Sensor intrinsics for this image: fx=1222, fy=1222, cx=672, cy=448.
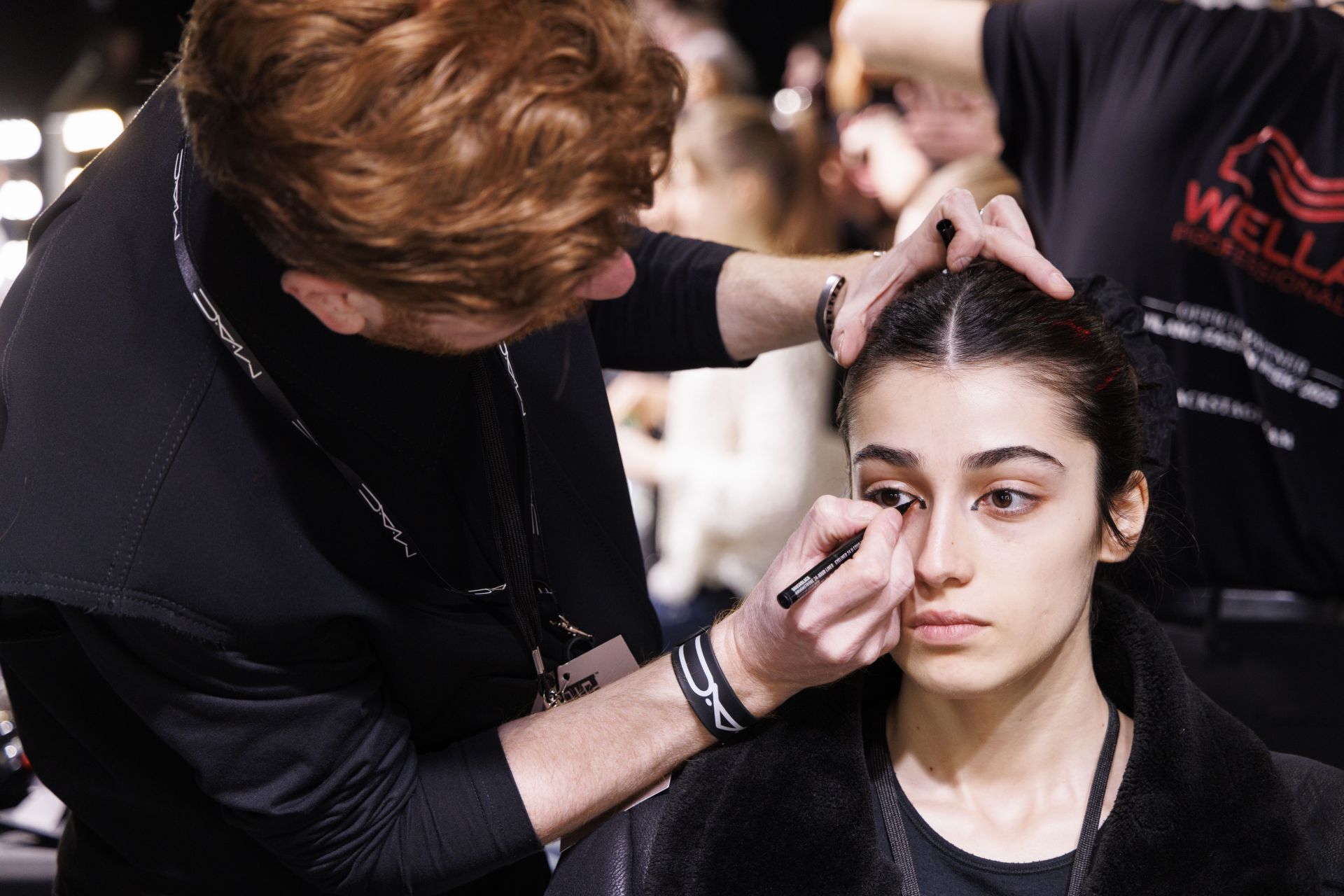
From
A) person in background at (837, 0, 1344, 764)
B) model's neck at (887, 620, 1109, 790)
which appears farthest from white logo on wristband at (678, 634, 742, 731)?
person in background at (837, 0, 1344, 764)

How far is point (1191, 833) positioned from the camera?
112 cm

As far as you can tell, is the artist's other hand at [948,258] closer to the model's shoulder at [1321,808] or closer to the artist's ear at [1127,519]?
the artist's ear at [1127,519]

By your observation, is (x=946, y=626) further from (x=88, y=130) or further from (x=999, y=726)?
(x=88, y=130)

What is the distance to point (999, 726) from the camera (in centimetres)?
123

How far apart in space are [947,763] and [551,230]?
70cm

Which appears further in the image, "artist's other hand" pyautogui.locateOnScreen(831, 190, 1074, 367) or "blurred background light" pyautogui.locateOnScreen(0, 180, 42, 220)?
"blurred background light" pyautogui.locateOnScreen(0, 180, 42, 220)

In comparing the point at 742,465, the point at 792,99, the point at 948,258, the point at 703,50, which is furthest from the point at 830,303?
the point at 792,99

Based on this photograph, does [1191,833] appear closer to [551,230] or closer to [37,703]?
[551,230]

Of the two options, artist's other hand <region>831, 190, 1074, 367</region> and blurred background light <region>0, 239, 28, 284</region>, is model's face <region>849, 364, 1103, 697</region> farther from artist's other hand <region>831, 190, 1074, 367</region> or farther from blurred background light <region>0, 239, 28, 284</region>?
blurred background light <region>0, 239, 28, 284</region>

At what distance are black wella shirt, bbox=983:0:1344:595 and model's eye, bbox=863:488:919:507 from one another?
23.8 inches

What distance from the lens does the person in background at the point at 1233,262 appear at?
1.53 meters

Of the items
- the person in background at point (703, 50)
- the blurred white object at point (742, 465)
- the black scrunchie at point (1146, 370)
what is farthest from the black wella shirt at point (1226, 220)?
the person in background at point (703, 50)

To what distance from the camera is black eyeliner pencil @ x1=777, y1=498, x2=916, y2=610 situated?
105 cm

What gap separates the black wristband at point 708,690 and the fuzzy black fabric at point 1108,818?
92mm
